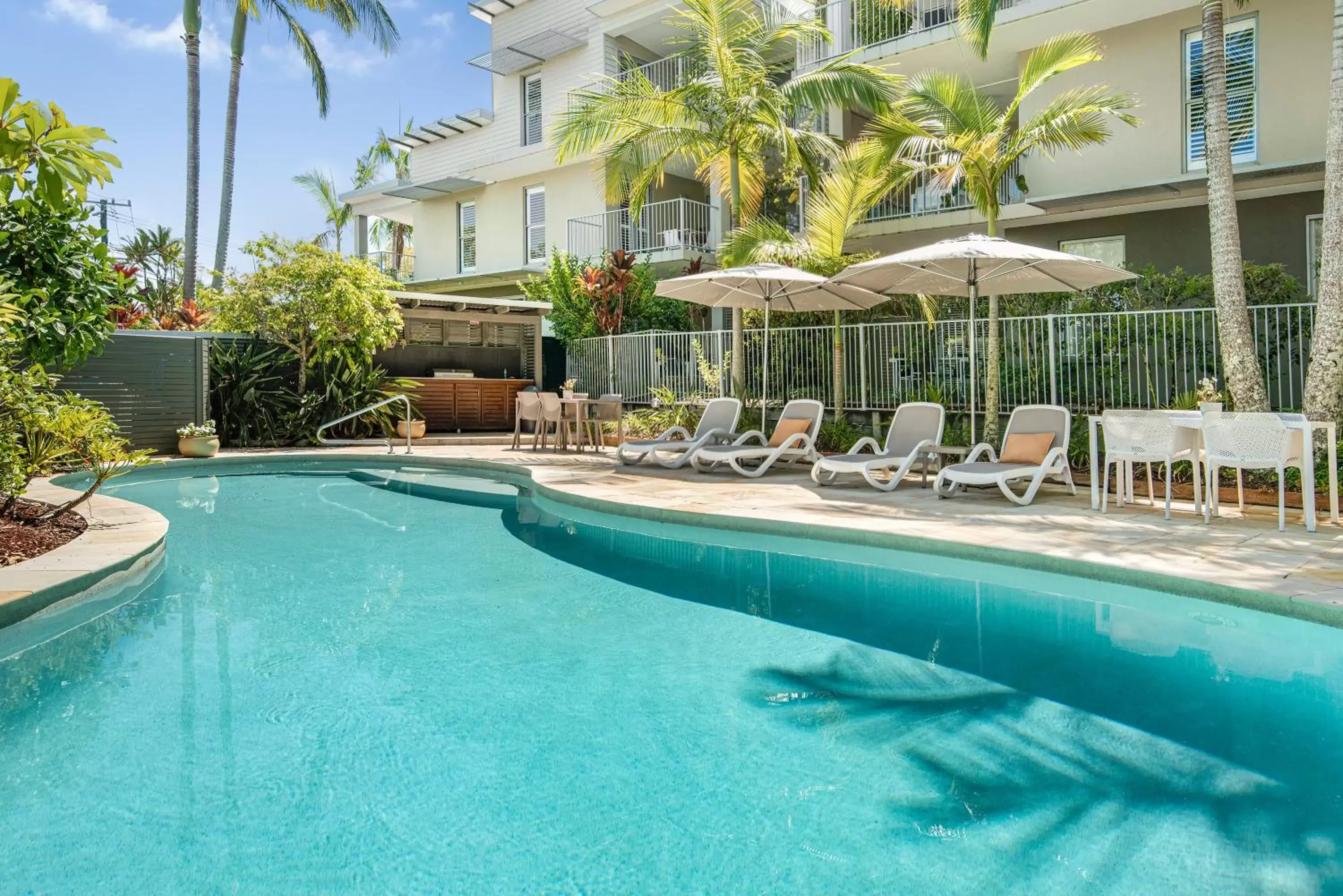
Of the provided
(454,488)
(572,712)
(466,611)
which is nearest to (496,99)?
(454,488)

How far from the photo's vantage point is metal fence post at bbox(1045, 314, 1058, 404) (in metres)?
11.7

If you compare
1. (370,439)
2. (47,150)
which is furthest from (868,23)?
(47,150)

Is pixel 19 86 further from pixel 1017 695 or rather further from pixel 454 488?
pixel 454 488

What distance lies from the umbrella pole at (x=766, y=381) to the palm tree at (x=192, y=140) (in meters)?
16.3

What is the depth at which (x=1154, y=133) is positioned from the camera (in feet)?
45.8

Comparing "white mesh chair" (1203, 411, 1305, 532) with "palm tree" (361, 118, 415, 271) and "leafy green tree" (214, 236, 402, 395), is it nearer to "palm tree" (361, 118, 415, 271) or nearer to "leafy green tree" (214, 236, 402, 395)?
"leafy green tree" (214, 236, 402, 395)

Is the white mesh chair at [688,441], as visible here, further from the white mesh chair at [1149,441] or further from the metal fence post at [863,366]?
the white mesh chair at [1149,441]

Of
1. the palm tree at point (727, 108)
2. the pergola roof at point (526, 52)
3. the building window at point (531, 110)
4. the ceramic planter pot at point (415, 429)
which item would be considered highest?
the pergola roof at point (526, 52)

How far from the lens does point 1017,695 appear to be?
3932 millimetres

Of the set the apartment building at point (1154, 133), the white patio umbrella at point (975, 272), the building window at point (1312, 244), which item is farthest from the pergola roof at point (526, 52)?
the building window at point (1312, 244)

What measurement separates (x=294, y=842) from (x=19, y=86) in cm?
275

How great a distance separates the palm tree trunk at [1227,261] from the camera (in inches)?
354

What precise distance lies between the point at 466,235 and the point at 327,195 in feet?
55.5

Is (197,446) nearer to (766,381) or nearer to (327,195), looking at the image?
(766,381)
